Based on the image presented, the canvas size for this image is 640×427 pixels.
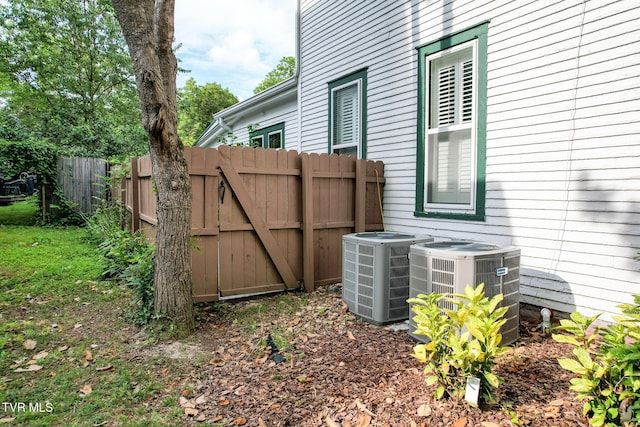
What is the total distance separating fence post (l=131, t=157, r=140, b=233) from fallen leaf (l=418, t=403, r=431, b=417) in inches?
237

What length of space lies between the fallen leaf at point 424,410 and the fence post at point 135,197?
601 centimetres

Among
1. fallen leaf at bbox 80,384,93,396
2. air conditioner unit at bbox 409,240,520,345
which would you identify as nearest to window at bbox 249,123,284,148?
air conditioner unit at bbox 409,240,520,345

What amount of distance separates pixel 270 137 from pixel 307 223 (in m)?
5.43

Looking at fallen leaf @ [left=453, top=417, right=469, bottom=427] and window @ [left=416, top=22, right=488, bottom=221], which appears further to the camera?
window @ [left=416, top=22, right=488, bottom=221]

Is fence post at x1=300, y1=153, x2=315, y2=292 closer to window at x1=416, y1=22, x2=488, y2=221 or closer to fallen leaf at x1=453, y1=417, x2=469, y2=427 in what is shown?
window at x1=416, y1=22, x2=488, y2=221

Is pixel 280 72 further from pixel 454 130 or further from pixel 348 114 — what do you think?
pixel 454 130

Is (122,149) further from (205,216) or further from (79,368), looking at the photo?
(79,368)

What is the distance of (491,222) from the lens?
4.29m

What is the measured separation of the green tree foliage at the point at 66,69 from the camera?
636 inches

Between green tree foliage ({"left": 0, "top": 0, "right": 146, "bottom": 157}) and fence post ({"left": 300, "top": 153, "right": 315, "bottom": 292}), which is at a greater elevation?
green tree foliage ({"left": 0, "top": 0, "right": 146, "bottom": 157})

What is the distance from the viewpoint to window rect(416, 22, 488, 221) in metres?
4.41

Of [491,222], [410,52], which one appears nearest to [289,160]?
[410,52]

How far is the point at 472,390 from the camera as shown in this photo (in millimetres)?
2225

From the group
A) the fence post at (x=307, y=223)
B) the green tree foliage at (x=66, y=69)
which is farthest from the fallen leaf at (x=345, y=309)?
the green tree foliage at (x=66, y=69)
